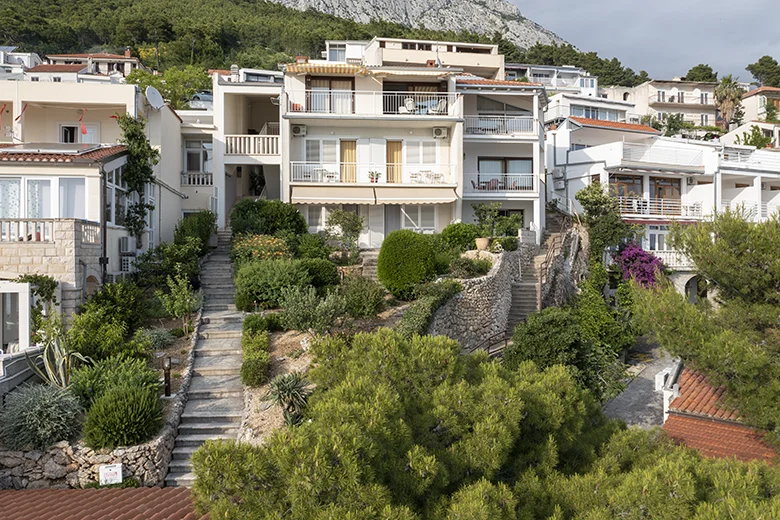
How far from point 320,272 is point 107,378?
8499mm

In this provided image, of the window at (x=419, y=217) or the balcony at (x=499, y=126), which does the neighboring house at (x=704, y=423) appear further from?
the balcony at (x=499, y=126)

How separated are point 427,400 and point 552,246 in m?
22.1

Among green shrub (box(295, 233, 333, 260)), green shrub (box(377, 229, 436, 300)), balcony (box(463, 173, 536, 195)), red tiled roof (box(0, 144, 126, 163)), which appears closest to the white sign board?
red tiled roof (box(0, 144, 126, 163))

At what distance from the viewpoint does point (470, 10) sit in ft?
538

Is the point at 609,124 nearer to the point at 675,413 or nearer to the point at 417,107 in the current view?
the point at 417,107

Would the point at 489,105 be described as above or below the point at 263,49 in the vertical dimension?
below

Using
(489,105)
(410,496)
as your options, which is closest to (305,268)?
(410,496)

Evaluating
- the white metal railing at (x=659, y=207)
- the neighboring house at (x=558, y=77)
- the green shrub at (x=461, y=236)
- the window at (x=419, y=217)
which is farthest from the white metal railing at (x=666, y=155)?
the neighboring house at (x=558, y=77)

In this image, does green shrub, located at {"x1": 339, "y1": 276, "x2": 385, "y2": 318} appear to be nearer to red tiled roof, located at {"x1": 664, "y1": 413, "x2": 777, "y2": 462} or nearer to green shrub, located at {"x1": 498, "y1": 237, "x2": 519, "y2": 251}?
green shrub, located at {"x1": 498, "y1": 237, "x2": 519, "y2": 251}

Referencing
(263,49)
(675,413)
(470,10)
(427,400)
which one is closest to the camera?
(427,400)

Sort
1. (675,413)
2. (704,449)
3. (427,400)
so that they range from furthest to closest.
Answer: (675,413) → (704,449) → (427,400)

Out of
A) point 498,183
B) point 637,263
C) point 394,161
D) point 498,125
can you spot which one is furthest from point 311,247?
point 637,263

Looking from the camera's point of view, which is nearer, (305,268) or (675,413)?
(675,413)

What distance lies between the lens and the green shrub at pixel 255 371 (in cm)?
1479
